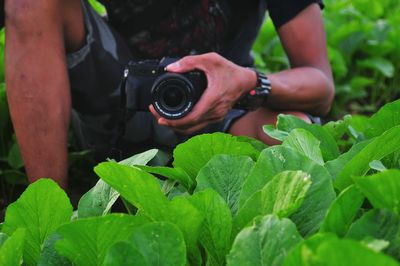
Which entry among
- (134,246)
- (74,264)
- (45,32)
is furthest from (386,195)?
(45,32)

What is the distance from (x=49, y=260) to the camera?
1006mm

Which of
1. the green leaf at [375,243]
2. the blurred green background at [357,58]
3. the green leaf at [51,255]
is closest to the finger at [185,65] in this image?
the green leaf at [51,255]

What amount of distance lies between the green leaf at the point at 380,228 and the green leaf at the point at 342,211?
27mm

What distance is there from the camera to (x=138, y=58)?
219cm

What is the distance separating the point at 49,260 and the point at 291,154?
359mm

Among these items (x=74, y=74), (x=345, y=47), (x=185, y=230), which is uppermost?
(x=185, y=230)

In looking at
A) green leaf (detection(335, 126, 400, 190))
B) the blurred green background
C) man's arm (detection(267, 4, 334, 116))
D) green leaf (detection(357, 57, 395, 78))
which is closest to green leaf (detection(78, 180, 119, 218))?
green leaf (detection(335, 126, 400, 190))

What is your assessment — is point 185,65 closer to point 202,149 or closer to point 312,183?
point 202,149

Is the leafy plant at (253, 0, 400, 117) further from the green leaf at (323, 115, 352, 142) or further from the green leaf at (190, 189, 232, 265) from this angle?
the green leaf at (190, 189, 232, 265)

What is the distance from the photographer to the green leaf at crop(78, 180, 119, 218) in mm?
1145

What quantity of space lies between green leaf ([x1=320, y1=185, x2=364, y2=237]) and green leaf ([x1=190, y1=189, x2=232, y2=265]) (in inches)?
5.6

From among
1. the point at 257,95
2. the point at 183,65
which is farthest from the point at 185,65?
the point at 257,95

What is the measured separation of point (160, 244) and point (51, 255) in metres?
0.20

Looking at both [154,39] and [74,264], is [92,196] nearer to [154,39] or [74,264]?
[74,264]
